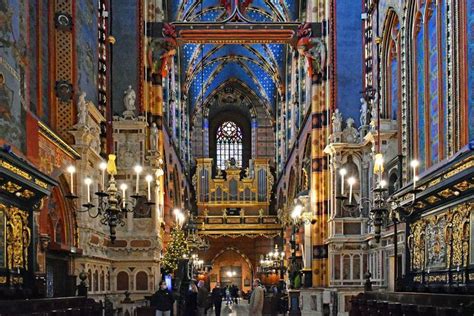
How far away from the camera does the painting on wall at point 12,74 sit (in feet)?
41.8

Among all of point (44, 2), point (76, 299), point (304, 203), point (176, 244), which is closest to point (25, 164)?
point (76, 299)

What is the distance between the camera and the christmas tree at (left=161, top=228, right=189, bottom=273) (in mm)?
28594

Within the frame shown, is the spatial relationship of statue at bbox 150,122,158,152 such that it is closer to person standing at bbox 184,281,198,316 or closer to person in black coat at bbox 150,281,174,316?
person standing at bbox 184,281,198,316

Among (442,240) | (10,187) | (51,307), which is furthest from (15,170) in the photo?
(442,240)

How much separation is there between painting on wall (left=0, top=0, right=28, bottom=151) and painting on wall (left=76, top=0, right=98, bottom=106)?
6411 mm

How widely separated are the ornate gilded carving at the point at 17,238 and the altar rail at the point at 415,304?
5.93 metres

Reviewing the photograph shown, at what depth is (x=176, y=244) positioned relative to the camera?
95.7ft

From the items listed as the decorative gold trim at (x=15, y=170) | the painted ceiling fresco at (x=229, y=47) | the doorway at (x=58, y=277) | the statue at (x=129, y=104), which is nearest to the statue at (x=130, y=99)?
the statue at (x=129, y=104)

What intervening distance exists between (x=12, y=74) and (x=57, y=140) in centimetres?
421

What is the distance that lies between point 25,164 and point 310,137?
2086 centimetres

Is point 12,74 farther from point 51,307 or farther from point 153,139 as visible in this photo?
point 153,139

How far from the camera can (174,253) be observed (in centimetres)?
2894

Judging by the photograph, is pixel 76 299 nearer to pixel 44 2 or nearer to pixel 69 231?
pixel 69 231

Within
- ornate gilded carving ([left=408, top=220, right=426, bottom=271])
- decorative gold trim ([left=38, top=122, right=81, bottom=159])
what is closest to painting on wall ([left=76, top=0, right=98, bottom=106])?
decorative gold trim ([left=38, top=122, right=81, bottom=159])
